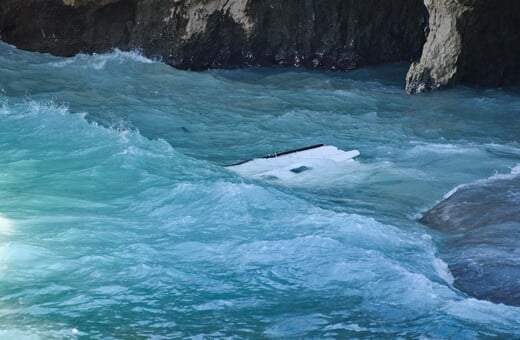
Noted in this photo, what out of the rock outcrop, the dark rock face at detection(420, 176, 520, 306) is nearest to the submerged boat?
the dark rock face at detection(420, 176, 520, 306)

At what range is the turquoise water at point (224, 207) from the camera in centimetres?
488

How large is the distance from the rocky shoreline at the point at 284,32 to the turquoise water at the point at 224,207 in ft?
1.85

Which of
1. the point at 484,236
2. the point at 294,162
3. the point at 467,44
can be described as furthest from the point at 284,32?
the point at 484,236

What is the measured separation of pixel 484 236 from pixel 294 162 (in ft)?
7.84

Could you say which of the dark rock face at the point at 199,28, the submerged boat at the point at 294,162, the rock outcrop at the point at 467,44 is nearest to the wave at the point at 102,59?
the dark rock face at the point at 199,28

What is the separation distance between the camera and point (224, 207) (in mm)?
6629

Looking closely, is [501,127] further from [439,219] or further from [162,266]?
[162,266]

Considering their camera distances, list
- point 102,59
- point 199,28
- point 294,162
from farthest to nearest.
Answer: point 199,28, point 102,59, point 294,162

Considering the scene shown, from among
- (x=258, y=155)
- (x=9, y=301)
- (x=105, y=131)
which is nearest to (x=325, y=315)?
(x=9, y=301)

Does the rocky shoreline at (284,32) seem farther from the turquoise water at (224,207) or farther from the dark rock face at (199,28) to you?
the turquoise water at (224,207)

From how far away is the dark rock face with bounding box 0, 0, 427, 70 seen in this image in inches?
493

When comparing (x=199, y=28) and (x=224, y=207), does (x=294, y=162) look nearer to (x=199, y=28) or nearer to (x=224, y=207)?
(x=224, y=207)

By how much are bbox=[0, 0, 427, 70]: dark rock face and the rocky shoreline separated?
0.01 metres

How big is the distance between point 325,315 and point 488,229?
1.86m
